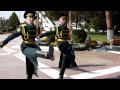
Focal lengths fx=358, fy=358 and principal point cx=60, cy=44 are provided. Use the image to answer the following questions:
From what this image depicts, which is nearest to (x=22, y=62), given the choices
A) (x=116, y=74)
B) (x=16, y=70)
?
(x=16, y=70)

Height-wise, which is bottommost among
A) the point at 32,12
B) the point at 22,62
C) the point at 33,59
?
the point at 22,62

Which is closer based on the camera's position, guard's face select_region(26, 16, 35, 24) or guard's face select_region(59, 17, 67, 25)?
guard's face select_region(26, 16, 35, 24)

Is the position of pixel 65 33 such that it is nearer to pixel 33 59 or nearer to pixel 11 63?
pixel 33 59

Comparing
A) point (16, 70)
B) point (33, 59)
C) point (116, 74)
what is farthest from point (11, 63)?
point (33, 59)

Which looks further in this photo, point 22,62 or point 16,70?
point 22,62

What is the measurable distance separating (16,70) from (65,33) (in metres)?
2.98

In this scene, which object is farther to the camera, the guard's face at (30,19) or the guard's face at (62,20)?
the guard's face at (62,20)

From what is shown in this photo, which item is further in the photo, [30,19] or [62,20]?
[62,20]

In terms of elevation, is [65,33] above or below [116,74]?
above
